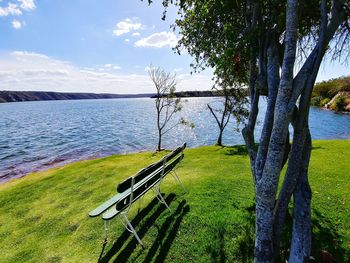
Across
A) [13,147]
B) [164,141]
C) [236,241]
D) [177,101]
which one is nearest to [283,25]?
[236,241]

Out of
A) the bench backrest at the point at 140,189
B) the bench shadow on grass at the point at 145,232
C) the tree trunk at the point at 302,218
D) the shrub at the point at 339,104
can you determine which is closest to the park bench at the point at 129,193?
the bench backrest at the point at 140,189

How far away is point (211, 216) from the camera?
6.78 meters

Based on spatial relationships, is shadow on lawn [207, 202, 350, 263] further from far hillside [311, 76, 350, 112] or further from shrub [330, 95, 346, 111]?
shrub [330, 95, 346, 111]

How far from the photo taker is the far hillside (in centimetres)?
5735

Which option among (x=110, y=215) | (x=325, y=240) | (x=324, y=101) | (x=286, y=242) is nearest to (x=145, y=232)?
(x=110, y=215)

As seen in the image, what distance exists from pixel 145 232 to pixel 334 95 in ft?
259

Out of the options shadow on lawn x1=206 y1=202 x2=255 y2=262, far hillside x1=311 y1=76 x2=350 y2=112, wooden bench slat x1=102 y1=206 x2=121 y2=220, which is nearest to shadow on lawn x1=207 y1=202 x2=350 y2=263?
shadow on lawn x1=206 y1=202 x2=255 y2=262

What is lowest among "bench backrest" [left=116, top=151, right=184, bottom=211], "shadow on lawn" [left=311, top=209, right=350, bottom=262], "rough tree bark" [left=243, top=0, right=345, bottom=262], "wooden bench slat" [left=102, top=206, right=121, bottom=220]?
"shadow on lawn" [left=311, top=209, right=350, bottom=262]

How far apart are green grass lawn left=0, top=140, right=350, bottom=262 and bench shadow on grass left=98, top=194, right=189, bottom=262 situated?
0.08 ft

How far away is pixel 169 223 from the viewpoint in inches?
265

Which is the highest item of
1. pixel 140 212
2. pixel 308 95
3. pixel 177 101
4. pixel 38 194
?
pixel 308 95

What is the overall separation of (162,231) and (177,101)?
1933 centimetres

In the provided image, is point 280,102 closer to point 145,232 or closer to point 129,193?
point 129,193

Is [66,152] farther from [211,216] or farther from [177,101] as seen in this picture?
[211,216]
